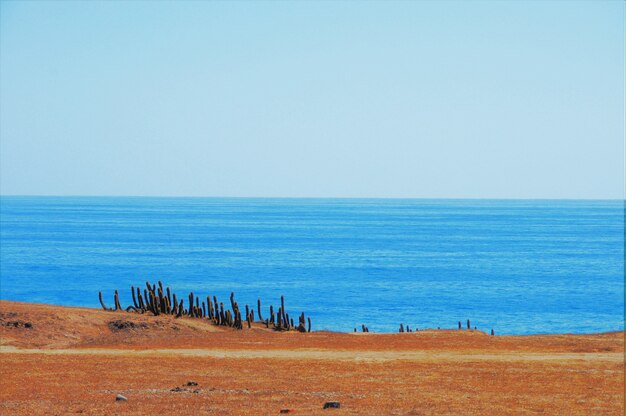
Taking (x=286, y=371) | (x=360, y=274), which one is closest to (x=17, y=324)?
(x=286, y=371)

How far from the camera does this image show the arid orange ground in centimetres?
1973

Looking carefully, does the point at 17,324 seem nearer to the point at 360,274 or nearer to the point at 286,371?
the point at 286,371

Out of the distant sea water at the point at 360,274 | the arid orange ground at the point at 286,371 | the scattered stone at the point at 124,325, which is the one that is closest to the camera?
the arid orange ground at the point at 286,371

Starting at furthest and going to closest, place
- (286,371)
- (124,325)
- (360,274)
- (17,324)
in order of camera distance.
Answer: (360,274) → (124,325) → (17,324) → (286,371)

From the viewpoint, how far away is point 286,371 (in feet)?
82.2

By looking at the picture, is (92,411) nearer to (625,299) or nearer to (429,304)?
(429,304)

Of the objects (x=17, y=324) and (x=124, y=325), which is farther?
(x=124, y=325)

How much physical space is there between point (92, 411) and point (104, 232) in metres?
139

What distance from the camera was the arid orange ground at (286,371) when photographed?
19.7m

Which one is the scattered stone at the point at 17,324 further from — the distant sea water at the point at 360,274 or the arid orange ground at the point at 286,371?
the distant sea water at the point at 360,274

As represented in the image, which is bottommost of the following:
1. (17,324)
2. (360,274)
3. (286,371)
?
(360,274)

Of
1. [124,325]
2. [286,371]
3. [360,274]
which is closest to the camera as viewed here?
[286,371]

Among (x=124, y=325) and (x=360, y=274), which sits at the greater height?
(x=124, y=325)

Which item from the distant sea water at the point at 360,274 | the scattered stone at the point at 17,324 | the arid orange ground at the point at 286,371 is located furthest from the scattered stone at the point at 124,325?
the distant sea water at the point at 360,274
